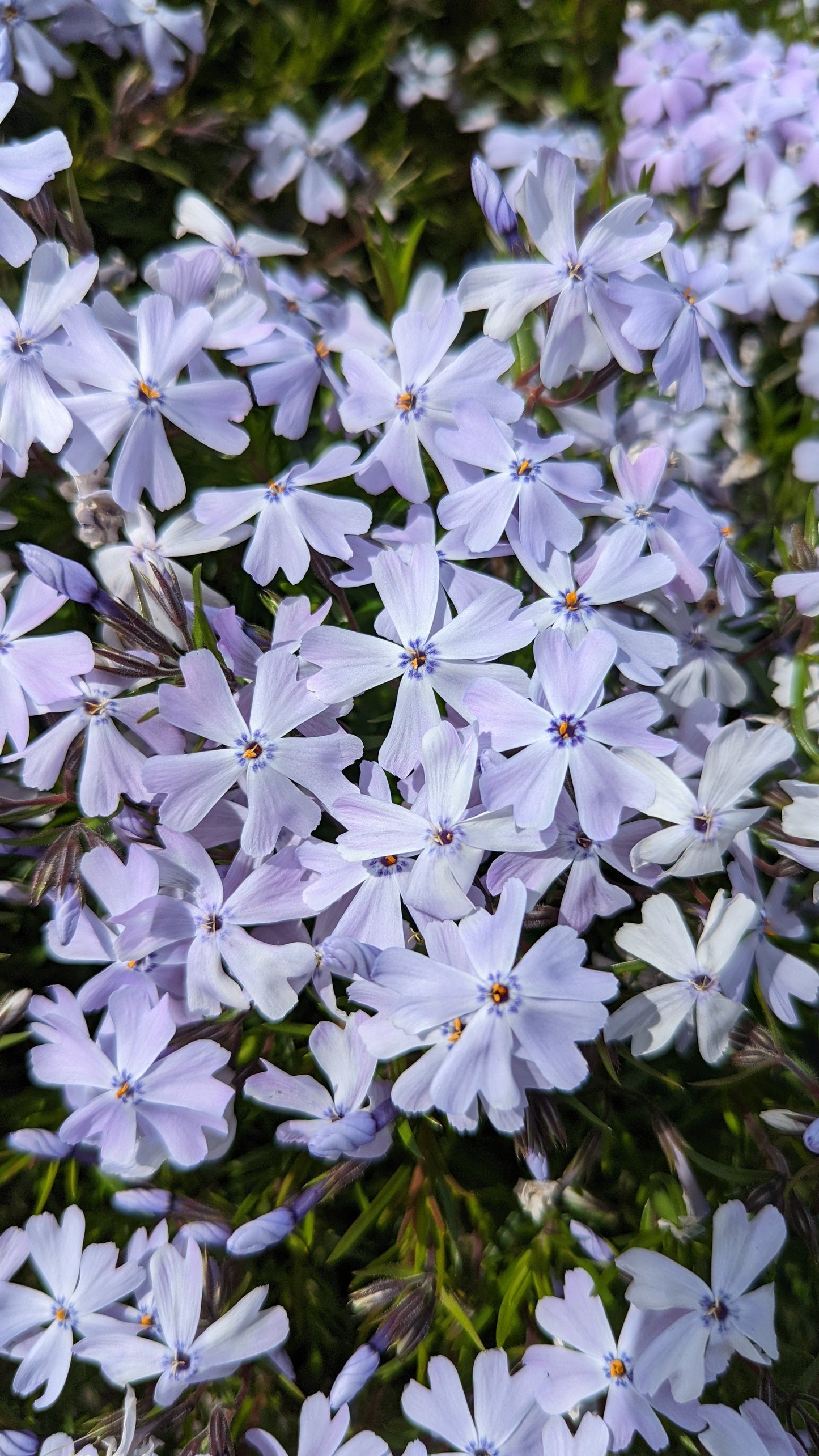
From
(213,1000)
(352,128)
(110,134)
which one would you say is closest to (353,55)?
(352,128)

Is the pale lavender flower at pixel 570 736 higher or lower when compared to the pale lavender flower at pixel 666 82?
lower

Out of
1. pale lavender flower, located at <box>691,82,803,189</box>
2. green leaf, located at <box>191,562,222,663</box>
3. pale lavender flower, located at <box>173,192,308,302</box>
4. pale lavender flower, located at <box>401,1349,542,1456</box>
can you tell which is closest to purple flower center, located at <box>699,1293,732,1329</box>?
pale lavender flower, located at <box>401,1349,542,1456</box>

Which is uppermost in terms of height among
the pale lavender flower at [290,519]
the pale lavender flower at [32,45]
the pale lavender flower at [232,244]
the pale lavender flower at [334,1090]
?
the pale lavender flower at [32,45]

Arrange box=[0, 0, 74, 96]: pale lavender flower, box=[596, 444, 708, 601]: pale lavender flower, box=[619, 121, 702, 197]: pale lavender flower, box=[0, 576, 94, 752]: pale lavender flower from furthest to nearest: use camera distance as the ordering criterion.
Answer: box=[619, 121, 702, 197]: pale lavender flower < box=[0, 0, 74, 96]: pale lavender flower < box=[596, 444, 708, 601]: pale lavender flower < box=[0, 576, 94, 752]: pale lavender flower

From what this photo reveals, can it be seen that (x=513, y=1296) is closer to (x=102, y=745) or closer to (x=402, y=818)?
(x=402, y=818)

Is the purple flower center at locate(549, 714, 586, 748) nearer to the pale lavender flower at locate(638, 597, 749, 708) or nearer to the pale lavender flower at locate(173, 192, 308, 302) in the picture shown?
the pale lavender flower at locate(638, 597, 749, 708)

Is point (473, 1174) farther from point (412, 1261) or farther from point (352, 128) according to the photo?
point (352, 128)

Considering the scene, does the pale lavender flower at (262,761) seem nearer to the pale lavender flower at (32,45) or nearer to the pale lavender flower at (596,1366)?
the pale lavender flower at (596,1366)

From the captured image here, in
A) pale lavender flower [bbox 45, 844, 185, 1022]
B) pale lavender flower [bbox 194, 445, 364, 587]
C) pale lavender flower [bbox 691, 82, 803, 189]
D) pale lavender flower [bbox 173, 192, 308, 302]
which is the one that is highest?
pale lavender flower [bbox 691, 82, 803, 189]

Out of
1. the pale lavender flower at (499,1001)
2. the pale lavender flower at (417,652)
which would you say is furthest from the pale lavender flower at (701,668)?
the pale lavender flower at (499,1001)
